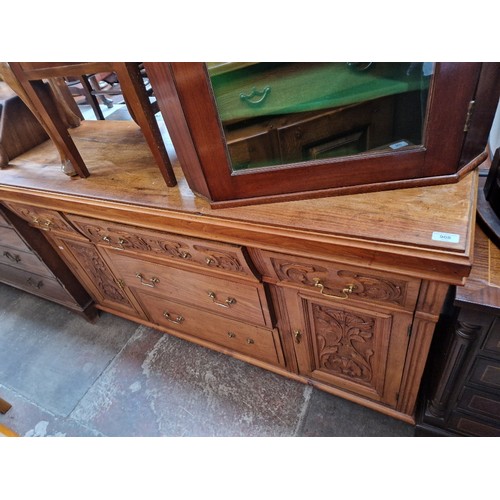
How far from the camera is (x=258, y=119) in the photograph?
2.31ft

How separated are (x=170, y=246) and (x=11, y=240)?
3.14 feet

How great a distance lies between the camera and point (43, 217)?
49.6 inches

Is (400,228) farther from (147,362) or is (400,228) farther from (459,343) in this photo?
(147,362)

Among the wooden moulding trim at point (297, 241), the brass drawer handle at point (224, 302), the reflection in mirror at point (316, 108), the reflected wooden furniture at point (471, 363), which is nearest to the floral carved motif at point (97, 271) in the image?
the wooden moulding trim at point (297, 241)

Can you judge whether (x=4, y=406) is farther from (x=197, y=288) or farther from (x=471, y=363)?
(x=471, y=363)

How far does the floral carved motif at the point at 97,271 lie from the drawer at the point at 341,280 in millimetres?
787

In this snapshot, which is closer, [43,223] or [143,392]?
[43,223]

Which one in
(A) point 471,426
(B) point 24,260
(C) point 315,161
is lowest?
(A) point 471,426

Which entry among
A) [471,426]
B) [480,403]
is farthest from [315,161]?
[471,426]

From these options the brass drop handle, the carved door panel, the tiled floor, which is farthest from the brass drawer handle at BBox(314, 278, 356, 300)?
the carved door panel

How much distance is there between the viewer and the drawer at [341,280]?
0.73 m

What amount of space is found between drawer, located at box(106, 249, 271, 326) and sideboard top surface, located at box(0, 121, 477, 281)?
8.9 inches

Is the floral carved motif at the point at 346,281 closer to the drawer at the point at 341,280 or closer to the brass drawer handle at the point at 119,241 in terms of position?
the drawer at the point at 341,280

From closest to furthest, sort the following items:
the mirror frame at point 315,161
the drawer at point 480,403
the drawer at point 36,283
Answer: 1. the mirror frame at point 315,161
2. the drawer at point 480,403
3. the drawer at point 36,283
